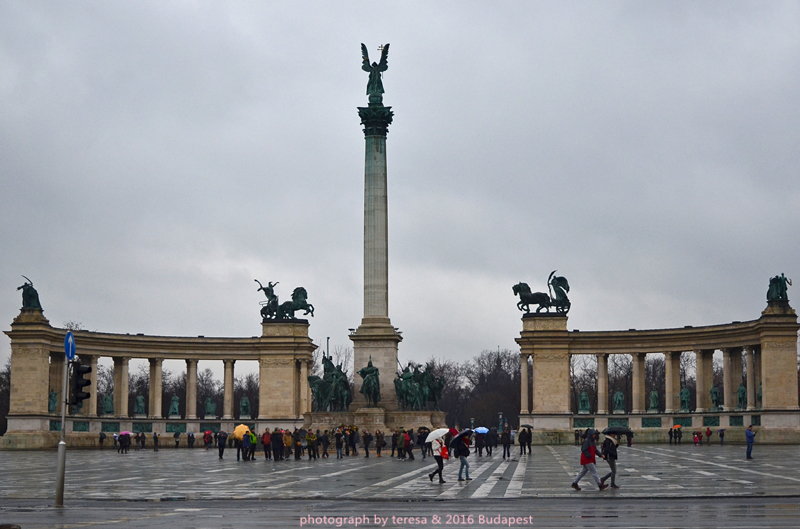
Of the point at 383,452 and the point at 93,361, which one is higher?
the point at 93,361

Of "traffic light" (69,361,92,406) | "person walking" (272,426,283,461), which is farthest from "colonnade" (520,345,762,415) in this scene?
"traffic light" (69,361,92,406)

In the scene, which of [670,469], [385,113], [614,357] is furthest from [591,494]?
[614,357]

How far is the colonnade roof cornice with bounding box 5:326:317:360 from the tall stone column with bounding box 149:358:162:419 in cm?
162

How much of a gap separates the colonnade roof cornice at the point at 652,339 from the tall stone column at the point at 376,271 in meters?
31.2

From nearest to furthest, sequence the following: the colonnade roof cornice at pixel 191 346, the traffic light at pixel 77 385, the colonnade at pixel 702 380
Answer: the traffic light at pixel 77 385, the colonnade at pixel 702 380, the colonnade roof cornice at pixel 191 346

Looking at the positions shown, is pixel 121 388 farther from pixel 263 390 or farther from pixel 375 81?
pixel 375 81

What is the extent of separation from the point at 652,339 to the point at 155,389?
48.6 metres

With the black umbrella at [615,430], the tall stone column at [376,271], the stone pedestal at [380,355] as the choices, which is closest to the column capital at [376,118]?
the tall stone column at [376,271]

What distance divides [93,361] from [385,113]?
4247 centimetres

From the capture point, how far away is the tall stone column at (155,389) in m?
107

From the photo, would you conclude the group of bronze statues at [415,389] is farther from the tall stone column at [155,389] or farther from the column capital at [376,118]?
the tall stone column at [155,389]

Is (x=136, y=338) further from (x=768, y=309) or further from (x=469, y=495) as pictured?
(x=469, y=495)

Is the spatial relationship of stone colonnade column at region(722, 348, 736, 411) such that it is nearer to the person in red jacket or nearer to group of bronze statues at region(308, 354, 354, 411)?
group of bronze statues at region(308, 354, 354, 411)

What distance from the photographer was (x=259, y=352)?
4318 inches
